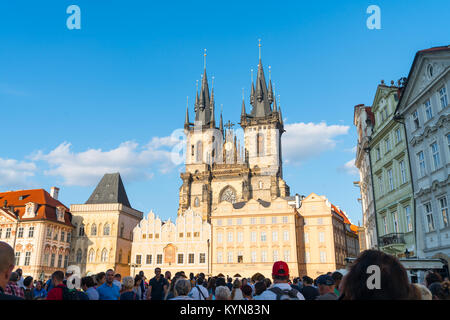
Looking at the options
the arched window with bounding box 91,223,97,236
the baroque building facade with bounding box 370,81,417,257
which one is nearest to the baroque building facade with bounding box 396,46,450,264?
the baroque building facade with bounding box 370,81,417,257

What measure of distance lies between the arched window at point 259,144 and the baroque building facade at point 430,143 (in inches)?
2073

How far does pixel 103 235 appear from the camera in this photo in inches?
2283

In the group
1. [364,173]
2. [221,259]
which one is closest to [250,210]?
[221,259]

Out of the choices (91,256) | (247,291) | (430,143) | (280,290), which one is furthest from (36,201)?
(280,290)

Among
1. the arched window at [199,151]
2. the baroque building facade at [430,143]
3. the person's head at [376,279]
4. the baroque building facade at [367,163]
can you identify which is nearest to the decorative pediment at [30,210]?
the arched window at [199,151]

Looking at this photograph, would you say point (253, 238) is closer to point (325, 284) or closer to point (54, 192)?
point (54, 192)

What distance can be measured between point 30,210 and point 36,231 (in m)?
3.64

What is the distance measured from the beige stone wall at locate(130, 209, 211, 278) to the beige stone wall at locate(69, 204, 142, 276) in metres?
4.15

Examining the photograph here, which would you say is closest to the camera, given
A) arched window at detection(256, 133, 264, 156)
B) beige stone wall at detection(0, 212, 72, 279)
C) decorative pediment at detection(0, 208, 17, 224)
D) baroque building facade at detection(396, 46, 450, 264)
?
baroque building facade at detection(396, 46, 450, 264)

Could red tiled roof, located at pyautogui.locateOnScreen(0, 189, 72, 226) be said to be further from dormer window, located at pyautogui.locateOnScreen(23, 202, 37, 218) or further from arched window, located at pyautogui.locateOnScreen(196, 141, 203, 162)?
arched window, located at pyautogui.locateOnScreen(196, 141, 203, 162)

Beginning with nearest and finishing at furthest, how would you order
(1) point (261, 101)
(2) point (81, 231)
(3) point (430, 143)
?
(3) point (430, 143) → (2) point (81, 231) → (1) point (261, 101)

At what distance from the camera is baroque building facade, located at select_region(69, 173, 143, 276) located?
56.8 metres

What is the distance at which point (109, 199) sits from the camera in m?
62.8
